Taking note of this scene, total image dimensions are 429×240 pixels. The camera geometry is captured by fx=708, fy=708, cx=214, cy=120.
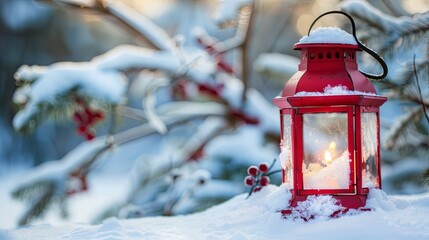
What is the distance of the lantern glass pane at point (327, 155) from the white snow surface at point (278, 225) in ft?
0.21

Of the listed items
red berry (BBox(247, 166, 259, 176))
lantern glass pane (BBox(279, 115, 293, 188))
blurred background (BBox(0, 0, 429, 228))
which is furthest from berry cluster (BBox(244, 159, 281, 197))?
blurred background (BBox(0, 0, 429, 228))

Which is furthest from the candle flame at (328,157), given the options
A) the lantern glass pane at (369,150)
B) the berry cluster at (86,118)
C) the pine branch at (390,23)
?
the berry cluster at (86,118)

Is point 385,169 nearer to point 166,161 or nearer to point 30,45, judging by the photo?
point 166,161

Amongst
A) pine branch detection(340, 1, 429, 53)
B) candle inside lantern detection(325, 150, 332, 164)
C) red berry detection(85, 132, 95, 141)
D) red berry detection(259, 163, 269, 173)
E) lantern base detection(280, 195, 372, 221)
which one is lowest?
lantern base detection(280, 195, 372, 221)

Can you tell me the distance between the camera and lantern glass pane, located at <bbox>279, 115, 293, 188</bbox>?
232 cm

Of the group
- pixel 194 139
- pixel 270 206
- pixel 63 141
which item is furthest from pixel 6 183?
pixel 270 206

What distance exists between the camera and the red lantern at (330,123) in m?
2.21

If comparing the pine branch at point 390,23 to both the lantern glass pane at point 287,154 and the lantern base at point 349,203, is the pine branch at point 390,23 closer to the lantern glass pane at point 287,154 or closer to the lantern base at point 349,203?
the lantern glass pane at point 287,154

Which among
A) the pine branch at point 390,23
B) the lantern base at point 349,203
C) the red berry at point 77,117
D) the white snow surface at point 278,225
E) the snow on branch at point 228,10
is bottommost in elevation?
the white snow surface at point 278,225

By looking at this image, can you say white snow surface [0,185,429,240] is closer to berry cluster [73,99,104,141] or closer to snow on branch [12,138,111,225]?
berry cluster [73,99,104,141]

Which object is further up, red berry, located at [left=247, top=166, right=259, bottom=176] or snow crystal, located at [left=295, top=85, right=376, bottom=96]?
snow crystal, located at [left=295, top=85, right=376, bottom=96]

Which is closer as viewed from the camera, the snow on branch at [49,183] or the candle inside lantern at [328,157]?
the candle inside lantern at [328,157]

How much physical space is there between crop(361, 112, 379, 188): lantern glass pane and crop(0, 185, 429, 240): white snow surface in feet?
0.21

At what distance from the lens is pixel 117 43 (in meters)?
11.7
